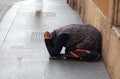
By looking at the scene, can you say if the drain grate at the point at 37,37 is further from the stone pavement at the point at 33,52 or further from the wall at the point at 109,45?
the wall at the point at 109,45

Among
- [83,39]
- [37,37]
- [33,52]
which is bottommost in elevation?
[37,37]

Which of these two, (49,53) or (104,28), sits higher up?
(104,28)

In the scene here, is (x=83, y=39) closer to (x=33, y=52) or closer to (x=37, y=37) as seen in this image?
(x=33, y=52)

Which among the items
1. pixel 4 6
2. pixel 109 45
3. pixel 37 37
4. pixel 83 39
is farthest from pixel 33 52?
pixel 4 6

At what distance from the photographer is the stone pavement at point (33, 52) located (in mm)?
6129

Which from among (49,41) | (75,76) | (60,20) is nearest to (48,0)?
(60,20)

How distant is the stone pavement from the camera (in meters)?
6.13

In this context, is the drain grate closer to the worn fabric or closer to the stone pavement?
the stone pavement

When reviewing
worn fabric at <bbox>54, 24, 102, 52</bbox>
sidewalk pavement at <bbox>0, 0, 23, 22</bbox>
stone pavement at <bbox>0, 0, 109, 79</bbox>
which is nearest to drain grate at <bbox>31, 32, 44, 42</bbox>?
stone pavement at <bbox>0, 0, 109, 79</bbox>

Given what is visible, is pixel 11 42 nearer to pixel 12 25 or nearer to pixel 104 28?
pixel 12 25

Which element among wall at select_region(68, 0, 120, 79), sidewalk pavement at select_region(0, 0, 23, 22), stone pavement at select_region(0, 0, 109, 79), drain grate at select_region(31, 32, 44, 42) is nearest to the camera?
wall at select_region(68, 0, 120, 79)

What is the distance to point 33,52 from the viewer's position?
24.1 ft

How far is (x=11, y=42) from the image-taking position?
8.07 metres

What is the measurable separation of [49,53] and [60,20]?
3.85 meters
